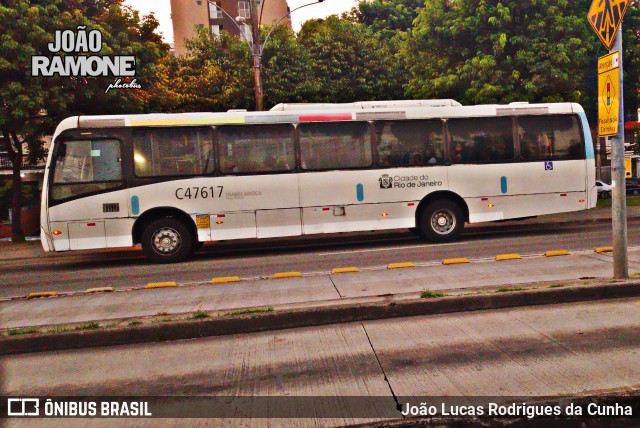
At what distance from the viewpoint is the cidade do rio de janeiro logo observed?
15.8 meters

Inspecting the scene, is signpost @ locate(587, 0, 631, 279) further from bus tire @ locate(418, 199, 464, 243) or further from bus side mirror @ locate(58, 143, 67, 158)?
bus side mirror @ locate(58, 143, 67, 158)

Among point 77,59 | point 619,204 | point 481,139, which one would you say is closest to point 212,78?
point 77,59

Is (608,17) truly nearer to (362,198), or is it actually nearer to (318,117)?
(362,198)

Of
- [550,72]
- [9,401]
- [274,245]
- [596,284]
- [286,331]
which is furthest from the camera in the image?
[550,72]

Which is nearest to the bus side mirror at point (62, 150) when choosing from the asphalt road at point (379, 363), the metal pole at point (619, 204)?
the asphalt road at point (379, 363)

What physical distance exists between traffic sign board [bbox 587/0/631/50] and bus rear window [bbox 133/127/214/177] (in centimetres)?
807

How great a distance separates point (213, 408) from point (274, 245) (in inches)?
427

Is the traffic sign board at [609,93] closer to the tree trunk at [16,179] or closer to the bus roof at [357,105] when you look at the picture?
the bus roof at [357,105]

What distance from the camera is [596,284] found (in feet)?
22.5

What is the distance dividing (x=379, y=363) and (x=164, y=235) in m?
8.23

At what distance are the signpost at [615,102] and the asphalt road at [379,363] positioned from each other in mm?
1062

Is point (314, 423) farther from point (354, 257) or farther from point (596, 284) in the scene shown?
point (354, 257)

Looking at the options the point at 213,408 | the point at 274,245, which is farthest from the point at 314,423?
the point at 274,245

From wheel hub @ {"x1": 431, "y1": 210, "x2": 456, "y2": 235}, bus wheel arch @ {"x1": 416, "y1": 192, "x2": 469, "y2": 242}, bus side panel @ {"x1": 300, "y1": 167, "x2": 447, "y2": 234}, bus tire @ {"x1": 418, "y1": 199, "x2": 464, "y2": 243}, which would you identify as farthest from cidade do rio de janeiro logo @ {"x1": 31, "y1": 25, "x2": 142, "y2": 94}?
wheel hub @ {"x1": 431, "y1": 210, "x2": 456, "y2": 235}
